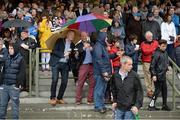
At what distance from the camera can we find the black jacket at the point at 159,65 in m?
12.5

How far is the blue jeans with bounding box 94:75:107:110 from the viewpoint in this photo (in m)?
12.2

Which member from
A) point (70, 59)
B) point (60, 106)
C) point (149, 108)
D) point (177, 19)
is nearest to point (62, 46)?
point (70, 59)

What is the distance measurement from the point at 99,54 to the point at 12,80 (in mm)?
2128

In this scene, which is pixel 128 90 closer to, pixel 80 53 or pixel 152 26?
pixel 80 53

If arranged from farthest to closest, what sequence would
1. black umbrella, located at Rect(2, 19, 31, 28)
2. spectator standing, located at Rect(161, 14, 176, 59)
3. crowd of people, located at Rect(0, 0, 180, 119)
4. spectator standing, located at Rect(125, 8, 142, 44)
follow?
spectator standing, located at Rect(125, 8, 142, 44)
spectator standing, located at Rect(161, 14, 176, 59)
black umbrella, located at Rect(2, 19, 31, 28)
crowd of people, located at Rect(0, 0, 180, 119)

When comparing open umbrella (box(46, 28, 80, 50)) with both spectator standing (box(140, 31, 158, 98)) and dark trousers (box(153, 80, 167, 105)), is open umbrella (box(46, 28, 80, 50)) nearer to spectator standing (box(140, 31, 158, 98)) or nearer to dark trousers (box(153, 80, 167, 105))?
spectator standing (box(140, 31, 158, 98))

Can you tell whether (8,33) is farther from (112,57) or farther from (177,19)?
(177,19)

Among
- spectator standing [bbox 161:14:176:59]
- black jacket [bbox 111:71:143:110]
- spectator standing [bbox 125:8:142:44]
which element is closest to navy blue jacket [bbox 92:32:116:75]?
black jacket [bbox 111:71:143:110]

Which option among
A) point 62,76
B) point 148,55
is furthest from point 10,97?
point 148,55

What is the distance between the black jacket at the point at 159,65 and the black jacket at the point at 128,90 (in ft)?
10.0

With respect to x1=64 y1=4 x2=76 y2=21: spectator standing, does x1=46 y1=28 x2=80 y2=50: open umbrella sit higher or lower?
lower

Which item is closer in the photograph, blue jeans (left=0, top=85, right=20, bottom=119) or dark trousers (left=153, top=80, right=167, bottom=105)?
blue jeans (left=0, top=85, right=20, bottom=119)

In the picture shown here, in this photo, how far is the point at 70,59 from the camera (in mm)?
12820

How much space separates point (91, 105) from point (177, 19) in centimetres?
492
